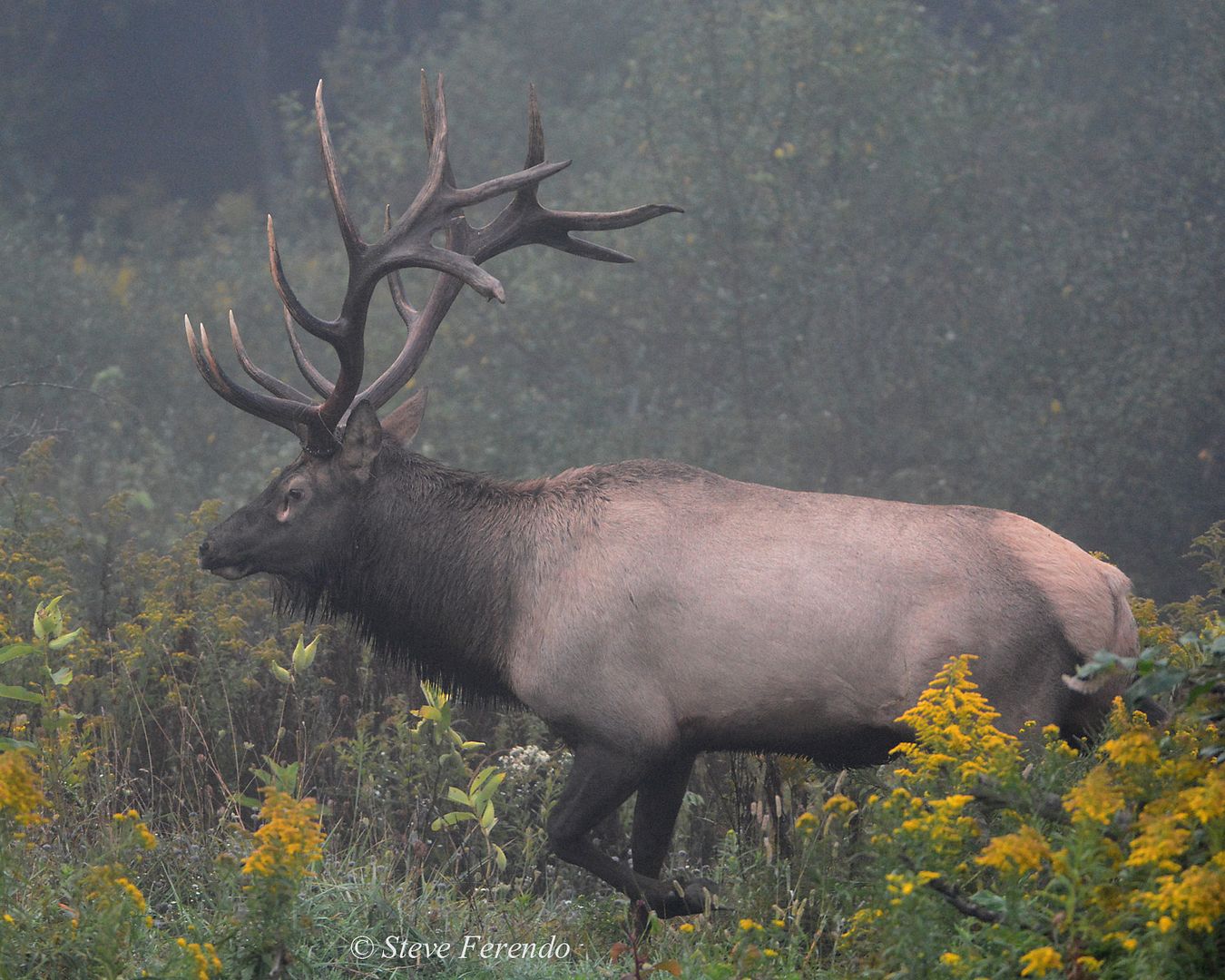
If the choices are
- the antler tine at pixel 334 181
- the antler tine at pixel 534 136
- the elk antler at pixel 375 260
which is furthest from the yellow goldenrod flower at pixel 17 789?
the antler tine at pixel 534 136

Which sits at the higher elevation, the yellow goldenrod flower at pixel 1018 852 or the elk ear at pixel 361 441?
the elk ear at pixel 361 441

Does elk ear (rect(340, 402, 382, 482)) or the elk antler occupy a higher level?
the elk antler

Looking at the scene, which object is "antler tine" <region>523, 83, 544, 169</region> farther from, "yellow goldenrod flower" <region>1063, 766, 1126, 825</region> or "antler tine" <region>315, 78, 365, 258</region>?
"yellow goldenrod flower" <region>1063, 766, 1126, 825</region>

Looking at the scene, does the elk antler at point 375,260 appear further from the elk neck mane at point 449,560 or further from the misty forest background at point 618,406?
the misty forest background at point 618,406

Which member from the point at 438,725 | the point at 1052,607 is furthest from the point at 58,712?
the point at 1052,607

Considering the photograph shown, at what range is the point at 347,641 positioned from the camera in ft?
22.4

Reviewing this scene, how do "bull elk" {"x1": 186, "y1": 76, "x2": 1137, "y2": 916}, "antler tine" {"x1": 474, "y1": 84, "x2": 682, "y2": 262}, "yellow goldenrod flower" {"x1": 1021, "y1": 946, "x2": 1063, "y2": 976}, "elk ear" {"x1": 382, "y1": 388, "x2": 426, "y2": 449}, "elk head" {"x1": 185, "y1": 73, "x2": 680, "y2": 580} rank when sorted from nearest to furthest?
"yellow goldenrod flower" {"x1": 1021, "y1": 946, "x2": 1063, "y2": 976}, "bull elk" {"x1": 186, "y1": 76, "x2": 1137, "y2": 916}, "elk head" {"x1": 185, "y1": 73, "x2": 680, "y2": 580}, "antler tine" {"x1": 474, "y1": 84, "x2": 682, "y2": 262}, "elk ear" {"x1": 382, "y1": 388, "x2": 426, "y2": 449}

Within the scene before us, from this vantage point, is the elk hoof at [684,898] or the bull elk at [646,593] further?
the elk hoof at [684,898]

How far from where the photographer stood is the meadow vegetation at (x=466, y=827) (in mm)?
3148

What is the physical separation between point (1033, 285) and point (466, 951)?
1146 cm

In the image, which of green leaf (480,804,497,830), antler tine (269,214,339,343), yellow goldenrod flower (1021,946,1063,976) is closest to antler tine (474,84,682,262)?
antler tine (269,214,339,343)

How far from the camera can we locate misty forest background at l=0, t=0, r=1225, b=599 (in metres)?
12.9

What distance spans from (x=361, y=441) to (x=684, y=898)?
2204 mm

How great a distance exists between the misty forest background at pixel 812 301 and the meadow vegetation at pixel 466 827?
541 centimetres
